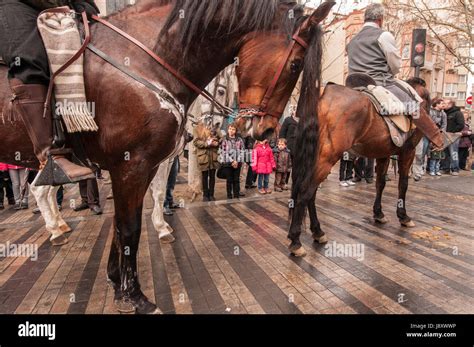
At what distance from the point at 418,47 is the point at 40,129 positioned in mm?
9945

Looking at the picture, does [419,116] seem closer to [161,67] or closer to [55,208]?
[161,67]

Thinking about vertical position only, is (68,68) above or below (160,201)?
above

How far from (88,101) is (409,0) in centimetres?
1662

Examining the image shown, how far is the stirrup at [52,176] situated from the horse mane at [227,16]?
4.64 ft

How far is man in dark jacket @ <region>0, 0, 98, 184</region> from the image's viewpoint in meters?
2.31

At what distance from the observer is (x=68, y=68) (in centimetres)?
234

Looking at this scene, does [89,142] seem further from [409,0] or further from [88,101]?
[409,0]

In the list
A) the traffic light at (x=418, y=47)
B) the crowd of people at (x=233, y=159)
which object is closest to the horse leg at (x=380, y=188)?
the crowd of people at (x=233, y=159)

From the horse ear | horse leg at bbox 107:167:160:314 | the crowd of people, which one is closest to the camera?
the horse ear

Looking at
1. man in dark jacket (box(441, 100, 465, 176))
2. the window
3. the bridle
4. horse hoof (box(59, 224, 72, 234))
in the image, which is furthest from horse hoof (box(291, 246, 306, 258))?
the window

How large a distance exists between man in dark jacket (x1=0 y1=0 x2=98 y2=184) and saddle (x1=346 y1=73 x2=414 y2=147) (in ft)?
14.1

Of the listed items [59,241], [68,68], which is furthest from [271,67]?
[59,241]

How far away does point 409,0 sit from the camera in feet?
46.0

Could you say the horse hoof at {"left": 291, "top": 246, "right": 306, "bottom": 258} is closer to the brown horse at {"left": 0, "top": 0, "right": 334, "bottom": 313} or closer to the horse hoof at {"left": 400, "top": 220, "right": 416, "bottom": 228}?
the horse hoof at {"left": 400, "top": 220, "right": 416, "bottom": 228}
